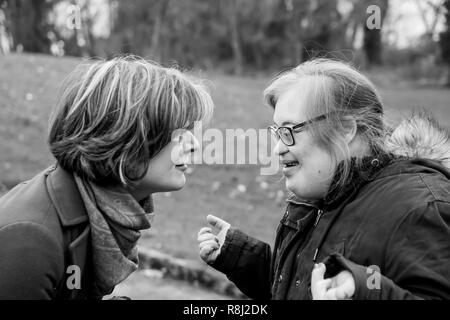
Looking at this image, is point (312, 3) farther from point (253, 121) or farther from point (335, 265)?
point (335, 265)

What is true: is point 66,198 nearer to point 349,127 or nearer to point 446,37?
point 349,127

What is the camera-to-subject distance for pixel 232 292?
4086mm

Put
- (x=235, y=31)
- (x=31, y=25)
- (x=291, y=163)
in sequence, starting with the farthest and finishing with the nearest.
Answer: (x=235, y=31) → (x=31, y=25) → (x=291, y=163)

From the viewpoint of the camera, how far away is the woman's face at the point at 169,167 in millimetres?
1911

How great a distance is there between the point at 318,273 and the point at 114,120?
0.79m

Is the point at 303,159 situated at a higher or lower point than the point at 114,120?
lower

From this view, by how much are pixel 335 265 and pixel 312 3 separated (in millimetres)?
21547

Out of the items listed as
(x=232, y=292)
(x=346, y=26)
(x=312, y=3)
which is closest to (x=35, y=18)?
(x=312, y=3)

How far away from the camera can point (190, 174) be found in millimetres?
7074

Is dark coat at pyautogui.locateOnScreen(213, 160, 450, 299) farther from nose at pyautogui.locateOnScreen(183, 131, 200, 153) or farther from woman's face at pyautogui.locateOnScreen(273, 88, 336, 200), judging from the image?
nose at pyautogui.locateOnScreen(183, 131, 200, 153)

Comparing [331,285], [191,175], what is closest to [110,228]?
[331,285]

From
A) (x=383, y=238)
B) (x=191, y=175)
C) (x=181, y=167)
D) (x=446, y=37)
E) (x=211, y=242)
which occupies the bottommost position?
(x=191, y=175)

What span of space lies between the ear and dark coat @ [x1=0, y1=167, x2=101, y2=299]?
33.8 inches

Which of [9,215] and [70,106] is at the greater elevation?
[70,106]
